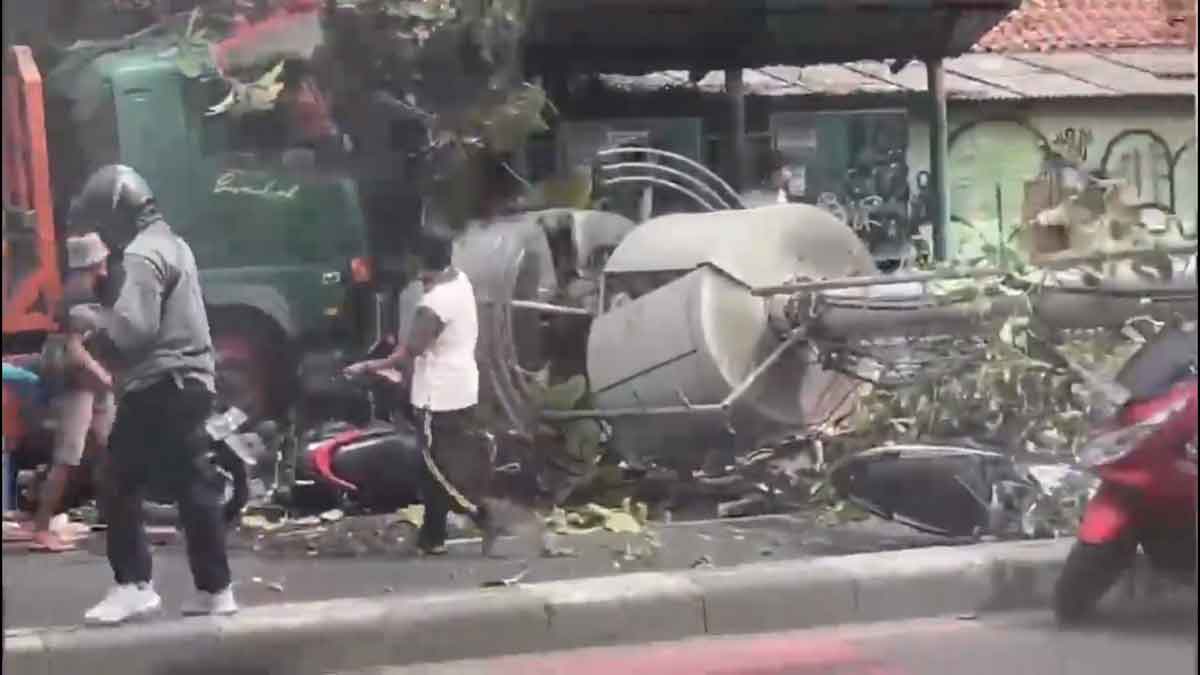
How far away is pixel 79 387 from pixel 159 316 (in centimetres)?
24

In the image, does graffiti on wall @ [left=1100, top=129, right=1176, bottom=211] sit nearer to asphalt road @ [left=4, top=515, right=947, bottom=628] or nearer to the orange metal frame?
asphalt road @ [left=4, top=515, right=947, bottom=628]

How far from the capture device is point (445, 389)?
430cm

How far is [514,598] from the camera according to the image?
4.19 metres

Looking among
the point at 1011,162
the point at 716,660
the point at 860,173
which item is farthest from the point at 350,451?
the point at 1011,162

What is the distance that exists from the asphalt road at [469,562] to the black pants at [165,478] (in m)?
0.04

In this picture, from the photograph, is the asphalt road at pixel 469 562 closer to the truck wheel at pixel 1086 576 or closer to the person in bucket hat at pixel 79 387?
the person in bucket hat at pixel 79 387

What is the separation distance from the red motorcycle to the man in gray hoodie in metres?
1.92

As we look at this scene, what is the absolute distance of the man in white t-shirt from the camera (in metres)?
4.20

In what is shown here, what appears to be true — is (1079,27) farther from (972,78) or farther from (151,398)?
(151,398)

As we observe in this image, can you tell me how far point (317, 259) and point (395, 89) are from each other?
443 mm

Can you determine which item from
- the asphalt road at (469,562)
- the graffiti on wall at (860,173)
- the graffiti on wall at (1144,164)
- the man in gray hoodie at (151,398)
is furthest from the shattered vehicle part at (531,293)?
the graffiti on wall at (1144,164)

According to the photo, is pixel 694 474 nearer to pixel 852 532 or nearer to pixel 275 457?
pixel 852 532

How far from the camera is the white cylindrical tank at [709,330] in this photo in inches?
170

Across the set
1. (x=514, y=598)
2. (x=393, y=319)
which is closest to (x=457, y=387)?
(x=393, y=319)
